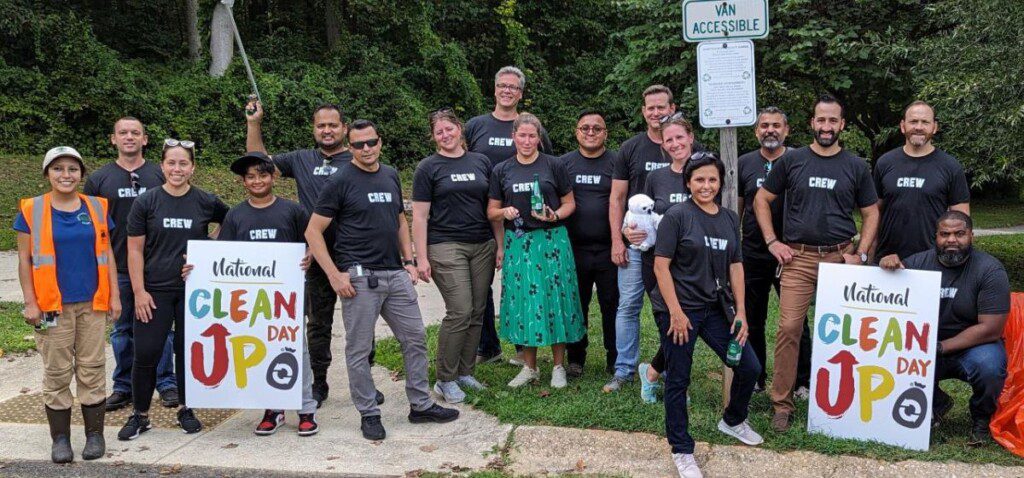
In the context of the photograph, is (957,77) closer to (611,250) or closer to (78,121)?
(611,250)

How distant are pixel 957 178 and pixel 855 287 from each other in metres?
0.96

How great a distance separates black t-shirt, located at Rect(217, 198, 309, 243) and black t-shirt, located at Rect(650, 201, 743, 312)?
7.78ft

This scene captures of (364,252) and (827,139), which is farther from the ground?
(827,139)

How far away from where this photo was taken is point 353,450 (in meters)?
5.57

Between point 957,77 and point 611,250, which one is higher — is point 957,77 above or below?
above

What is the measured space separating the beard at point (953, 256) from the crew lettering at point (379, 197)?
331 centimetres

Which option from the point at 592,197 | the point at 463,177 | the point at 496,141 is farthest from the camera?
the point at 496,141

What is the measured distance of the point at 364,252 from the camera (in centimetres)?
575

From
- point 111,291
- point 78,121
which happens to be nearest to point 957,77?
point 111,291

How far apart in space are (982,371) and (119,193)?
5508 millimetres

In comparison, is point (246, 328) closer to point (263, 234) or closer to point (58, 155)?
point (263, 234)

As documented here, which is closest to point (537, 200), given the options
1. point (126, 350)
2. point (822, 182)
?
point (822, 182)

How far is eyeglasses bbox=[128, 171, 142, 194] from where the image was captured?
6.27m

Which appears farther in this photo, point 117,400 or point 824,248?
point 117,400
